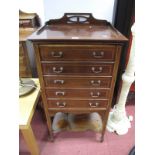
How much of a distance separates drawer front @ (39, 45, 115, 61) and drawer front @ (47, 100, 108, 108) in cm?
36

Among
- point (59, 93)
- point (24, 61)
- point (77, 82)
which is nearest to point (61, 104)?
point (59, 93)

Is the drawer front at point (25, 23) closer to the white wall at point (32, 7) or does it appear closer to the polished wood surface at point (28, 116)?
the white wall at point (32, 7)

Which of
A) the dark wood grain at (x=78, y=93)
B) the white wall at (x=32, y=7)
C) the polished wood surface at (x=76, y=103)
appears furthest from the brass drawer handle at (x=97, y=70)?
the white wall at (x=32, y=7)

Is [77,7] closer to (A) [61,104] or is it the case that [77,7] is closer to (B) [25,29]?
(B) [25,29]

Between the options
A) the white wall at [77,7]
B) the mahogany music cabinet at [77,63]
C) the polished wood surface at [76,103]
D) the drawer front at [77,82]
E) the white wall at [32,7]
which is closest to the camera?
the mahogany music cabinet at [77,63]

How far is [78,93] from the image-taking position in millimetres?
1089

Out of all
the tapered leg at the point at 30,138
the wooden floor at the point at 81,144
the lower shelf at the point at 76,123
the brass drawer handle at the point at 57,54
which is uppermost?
the brass drawer handle at the point at 57,54

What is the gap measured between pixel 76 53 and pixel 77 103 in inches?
16.6

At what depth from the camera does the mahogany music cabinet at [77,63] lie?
881 mm

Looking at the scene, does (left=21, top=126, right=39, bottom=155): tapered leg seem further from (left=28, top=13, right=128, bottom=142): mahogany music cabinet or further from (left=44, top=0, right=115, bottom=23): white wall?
(left=44, top=0, right=115, bottom=23): white wall

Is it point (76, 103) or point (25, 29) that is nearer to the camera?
point (76, 103)

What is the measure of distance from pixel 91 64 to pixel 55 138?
890 millimetres
